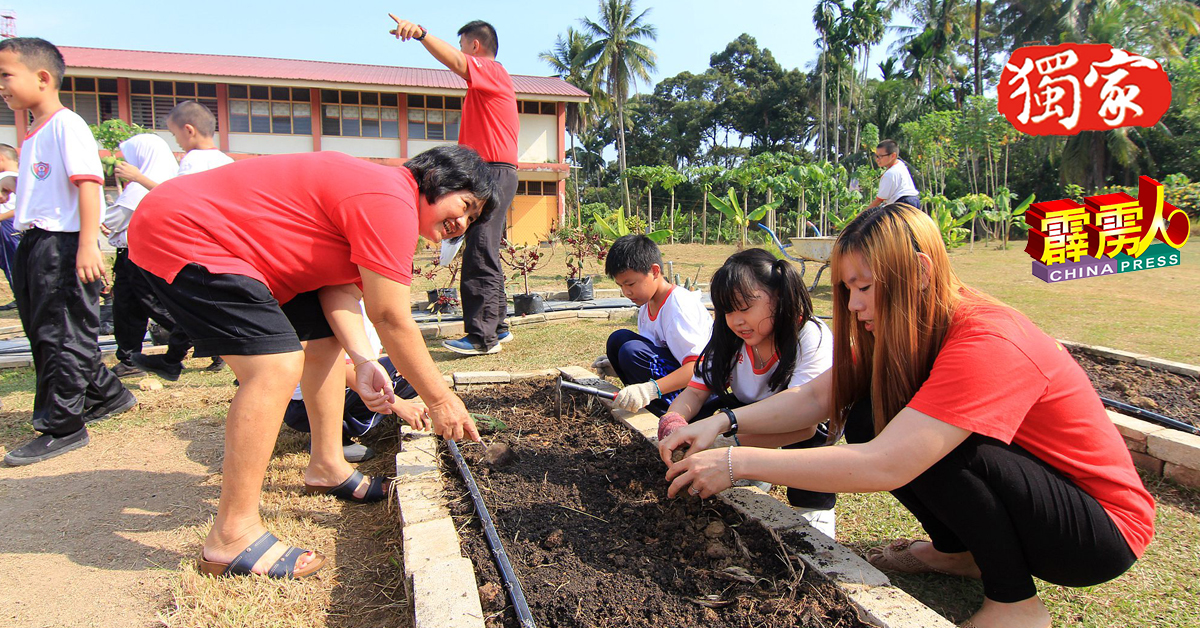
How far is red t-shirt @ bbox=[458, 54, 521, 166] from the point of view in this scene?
456 centimetres

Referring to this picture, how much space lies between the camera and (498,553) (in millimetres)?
1804

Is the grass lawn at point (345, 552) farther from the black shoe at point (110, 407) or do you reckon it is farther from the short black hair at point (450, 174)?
the short black hair at point (450, 174)

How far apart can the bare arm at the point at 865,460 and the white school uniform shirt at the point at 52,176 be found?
121 inches

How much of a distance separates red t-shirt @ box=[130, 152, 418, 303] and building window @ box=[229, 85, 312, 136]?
63.1ft

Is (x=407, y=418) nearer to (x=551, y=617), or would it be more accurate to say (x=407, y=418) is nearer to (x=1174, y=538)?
(x=551, y=617)

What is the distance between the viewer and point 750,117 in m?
36.4

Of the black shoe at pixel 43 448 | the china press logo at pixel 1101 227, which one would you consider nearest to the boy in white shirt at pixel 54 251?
the black shoe at pixel 43 448

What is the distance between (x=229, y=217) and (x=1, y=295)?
9.22 metres

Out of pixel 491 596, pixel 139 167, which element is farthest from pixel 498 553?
pixel 139 167

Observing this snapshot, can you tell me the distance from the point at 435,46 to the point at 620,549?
121 inches

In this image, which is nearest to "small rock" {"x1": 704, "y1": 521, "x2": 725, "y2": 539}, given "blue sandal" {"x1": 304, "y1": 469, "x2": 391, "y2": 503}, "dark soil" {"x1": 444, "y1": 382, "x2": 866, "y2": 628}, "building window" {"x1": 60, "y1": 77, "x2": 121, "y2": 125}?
"dark soil" {"x1": 444, "y1": 382, "x2": 866, "y2": 628}

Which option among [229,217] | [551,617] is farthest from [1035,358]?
[229,217]

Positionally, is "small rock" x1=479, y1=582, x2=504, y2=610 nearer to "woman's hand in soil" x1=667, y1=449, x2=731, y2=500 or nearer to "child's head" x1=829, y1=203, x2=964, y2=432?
"woman's hand in soil" x1=667, y1=449, x2=731, y2=500

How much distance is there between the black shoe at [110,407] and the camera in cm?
343
